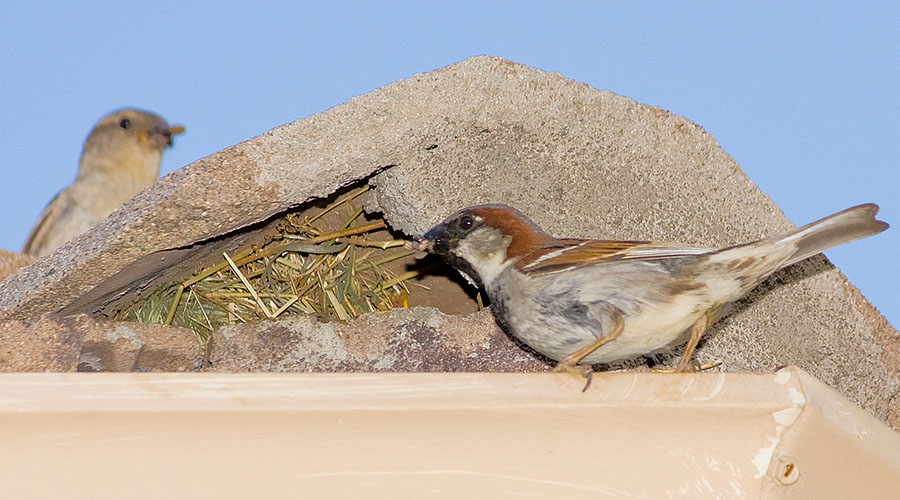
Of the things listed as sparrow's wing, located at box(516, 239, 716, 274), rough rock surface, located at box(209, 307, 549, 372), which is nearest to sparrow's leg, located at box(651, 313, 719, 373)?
sparrow's wing, located at box(516, 239, 716, 274)

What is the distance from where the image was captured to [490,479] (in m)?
2.11

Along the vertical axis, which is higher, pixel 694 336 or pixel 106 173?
pixel 106 173

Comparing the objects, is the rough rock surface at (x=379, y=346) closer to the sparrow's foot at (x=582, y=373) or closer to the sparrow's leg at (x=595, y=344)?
the sparrow's leg at (x=595, y=344)

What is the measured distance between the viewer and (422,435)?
206 cm

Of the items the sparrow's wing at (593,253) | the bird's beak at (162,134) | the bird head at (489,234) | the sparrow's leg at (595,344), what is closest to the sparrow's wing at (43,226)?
the bird's beak at (162,134)

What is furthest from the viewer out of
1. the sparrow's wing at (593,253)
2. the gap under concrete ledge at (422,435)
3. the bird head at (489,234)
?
the bird head at (489,234)

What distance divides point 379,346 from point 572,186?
0.70m

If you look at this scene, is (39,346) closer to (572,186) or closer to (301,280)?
(301,280)

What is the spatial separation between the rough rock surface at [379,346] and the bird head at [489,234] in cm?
28

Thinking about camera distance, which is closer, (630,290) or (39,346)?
(630,290)

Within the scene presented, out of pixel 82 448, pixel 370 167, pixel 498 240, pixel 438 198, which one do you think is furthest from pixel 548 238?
pixel 82 448

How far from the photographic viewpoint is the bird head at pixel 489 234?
2623 millimetres

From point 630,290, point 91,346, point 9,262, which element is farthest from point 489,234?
point 9,262

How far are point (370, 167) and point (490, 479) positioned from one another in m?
0.95
